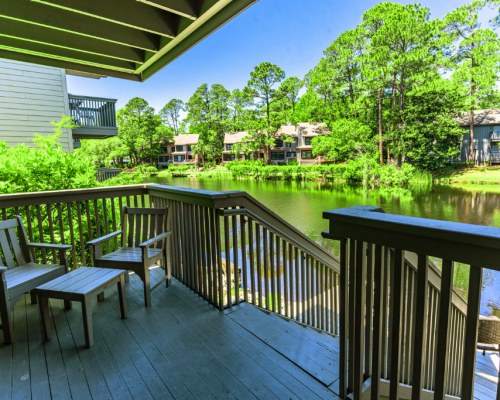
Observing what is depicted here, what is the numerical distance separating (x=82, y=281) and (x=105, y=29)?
83.9 inches

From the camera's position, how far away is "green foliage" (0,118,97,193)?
4.12 metres

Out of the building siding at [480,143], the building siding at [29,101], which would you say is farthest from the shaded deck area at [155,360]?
the building siding at [480,143]

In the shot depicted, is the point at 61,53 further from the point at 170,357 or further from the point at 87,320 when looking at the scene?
the point at 170,357

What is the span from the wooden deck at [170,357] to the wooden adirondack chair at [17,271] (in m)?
0.28

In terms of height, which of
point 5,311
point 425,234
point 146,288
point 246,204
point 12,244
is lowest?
point 146,288

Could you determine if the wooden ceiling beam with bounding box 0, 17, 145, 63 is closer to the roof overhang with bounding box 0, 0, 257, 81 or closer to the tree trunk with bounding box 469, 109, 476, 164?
the roof overhang with bounding box 0, 0, 257, 81

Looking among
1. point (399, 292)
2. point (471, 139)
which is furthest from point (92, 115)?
point (471, 139)

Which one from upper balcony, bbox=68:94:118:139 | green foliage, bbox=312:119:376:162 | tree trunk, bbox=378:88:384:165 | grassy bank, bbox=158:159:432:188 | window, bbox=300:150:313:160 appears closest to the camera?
upper balcony, bbox=68:94:118:139

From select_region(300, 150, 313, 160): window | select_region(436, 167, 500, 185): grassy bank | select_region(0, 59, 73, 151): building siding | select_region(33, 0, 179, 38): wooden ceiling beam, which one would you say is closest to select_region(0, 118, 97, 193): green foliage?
select_region(33, 0, 179, 38): wooden ceiling beam

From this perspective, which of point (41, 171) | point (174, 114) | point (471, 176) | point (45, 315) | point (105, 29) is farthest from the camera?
point (174, 114)

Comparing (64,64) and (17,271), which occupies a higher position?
(64,64)

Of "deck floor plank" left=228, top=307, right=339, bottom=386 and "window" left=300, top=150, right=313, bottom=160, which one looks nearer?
"deck floor plank" left=228, top=307, right=339, bottom=386

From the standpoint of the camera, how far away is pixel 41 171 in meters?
4.39

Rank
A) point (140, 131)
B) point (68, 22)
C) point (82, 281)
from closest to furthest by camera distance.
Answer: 1. point (82, 281)
2. point (68, 22)
3. point (140, 131)
